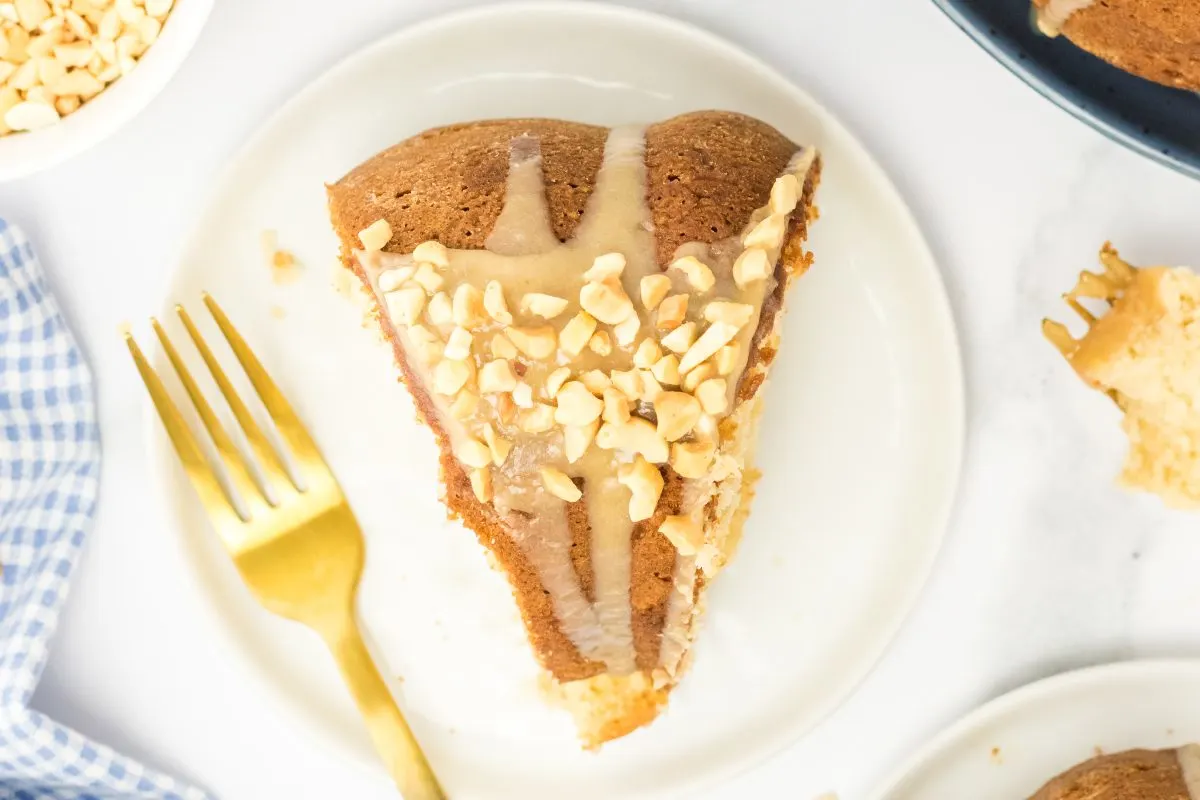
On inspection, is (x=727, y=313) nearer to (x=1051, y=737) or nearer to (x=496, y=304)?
(x=496, y=304)

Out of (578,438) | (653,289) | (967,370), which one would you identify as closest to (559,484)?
(578,438)

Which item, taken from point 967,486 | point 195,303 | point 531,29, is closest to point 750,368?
point 967,486

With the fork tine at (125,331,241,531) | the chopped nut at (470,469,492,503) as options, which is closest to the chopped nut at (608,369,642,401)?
the chopped nut at (470,469,492,503)

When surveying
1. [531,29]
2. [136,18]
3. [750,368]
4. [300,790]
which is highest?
[531,29]

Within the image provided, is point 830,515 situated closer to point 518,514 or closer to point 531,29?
point 518,514

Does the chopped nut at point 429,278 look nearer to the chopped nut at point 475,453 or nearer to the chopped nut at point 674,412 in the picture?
the chopped nut at point 475,453

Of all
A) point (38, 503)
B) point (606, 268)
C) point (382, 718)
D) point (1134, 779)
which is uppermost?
point (606, 268)
